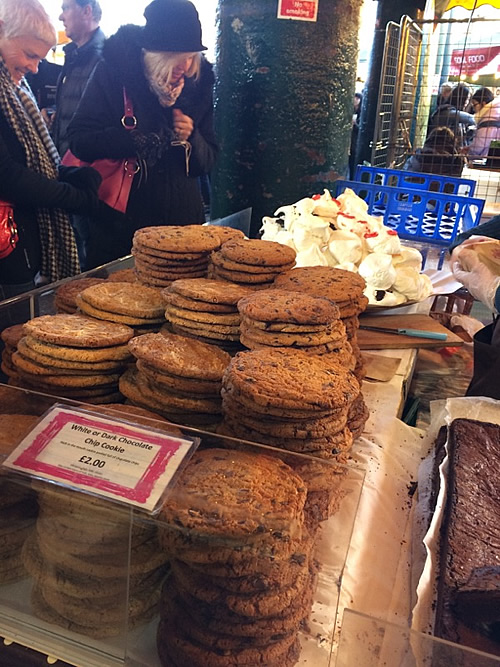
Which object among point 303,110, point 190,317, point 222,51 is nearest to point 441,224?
point 303,110

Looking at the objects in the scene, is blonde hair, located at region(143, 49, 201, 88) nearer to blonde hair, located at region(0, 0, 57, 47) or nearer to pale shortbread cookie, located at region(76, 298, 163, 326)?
blonde hair, located at region(0, 0, 57, 47)

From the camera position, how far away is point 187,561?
904 millimetres

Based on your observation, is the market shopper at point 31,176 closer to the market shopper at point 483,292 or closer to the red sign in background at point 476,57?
the market shopper at point 483,292

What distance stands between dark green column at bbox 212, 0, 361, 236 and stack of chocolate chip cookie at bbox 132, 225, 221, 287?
214cm

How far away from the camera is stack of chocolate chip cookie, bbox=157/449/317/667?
0.88 meters

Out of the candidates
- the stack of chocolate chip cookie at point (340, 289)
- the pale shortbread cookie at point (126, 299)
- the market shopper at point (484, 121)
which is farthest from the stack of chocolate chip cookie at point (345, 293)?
the market shopper at point (484, 121)

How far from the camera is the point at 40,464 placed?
0.95 m

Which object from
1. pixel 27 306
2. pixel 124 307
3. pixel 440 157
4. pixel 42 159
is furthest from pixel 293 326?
pixel 440 157

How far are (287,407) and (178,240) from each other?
A: 884mm

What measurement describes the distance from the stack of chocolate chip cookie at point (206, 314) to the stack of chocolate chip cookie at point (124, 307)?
61 mm

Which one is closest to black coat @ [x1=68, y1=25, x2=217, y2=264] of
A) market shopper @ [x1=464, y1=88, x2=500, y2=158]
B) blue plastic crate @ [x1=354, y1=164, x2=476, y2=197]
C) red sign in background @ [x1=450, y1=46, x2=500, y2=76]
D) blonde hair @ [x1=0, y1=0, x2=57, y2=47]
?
blonde hair @ [x1=0, y1=0, x2=57, y2=47]

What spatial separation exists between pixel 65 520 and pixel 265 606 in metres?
0.36

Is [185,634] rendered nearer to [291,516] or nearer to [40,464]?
[291,516]

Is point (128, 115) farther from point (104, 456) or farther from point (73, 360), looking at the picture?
point (104, 456)
